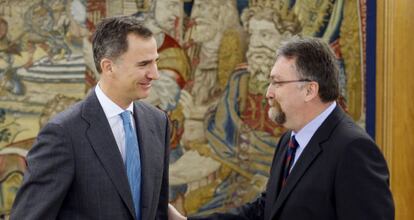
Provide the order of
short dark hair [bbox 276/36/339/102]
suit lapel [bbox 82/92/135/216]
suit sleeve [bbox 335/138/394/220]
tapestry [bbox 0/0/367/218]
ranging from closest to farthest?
suit sleeve [bbox 335/138/394/220] < suit lapel [bbox 82/92/135/216] < short dark hair [bbox 276/36/339/102] < tapestry [bbox 0/0/367/218]

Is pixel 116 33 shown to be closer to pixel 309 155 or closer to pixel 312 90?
pixel 312 90

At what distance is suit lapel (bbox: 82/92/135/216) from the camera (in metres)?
2.92

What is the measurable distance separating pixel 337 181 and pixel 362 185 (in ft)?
0.41

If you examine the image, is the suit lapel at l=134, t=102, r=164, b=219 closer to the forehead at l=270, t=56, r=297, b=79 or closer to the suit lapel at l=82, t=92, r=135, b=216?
the suit lapel at l=82, t=92, r=135, b=216

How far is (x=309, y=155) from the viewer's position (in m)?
2.96

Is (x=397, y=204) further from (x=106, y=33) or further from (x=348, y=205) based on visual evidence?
(x=106, y=33)

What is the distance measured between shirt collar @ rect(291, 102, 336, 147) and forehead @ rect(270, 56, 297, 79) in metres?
0.23

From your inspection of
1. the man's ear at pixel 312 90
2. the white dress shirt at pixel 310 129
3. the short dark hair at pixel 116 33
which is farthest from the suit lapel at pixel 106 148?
the man's ear at pixel 312 90

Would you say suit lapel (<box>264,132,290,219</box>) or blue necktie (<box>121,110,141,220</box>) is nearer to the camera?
blue necktie (<box>121,110,141,220</box>)

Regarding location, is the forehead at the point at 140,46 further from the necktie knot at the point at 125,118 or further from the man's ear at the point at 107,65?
the necktie knot at the point at 125,118

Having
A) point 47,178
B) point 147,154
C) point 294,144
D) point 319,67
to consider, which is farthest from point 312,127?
point 47,178

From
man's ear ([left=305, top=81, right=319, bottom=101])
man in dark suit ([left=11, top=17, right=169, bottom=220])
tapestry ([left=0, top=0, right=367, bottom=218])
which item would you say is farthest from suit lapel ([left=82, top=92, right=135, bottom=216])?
tapestry ([left=0, top=0, right=367, bottom=218])

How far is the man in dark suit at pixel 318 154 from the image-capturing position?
272 centimetres

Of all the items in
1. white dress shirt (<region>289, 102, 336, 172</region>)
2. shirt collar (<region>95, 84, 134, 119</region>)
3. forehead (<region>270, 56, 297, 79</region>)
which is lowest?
white dress shirt (<region>289, 102, 336, 172</region>)
